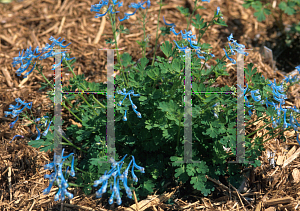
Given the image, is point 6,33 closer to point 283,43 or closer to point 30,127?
point 30,127

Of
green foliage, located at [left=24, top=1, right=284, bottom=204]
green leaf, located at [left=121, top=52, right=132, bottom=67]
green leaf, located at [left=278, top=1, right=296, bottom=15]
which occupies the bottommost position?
green foliage, located at [left=24, top=1, right=284, bottom=204]

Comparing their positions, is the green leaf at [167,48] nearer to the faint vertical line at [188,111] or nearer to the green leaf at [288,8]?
the faint vertical line at [188,111]

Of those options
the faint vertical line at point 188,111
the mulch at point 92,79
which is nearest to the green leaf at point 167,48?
the faint vertical line at point 188,111

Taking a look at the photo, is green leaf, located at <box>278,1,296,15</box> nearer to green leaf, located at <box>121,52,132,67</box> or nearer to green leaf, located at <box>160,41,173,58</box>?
green leaf, located at <box>160,41,173,58</box>

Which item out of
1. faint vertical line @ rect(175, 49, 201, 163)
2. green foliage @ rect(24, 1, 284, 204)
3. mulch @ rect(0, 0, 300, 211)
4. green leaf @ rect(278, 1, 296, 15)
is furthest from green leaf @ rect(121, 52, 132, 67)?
green leaf @ rect(278, 1, 296, 15)

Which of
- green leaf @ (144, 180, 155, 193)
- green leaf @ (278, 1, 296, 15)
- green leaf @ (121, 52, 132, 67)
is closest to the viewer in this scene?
green leaf @ (144, 180, 155, 193)

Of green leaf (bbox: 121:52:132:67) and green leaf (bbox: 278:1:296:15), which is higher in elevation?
green leaf (bbox: 278:1:296:15)

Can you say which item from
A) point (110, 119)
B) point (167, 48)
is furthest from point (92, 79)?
point (167, 48)

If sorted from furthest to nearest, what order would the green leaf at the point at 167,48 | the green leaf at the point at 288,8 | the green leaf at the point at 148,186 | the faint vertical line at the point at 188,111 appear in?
the green leaf at the point at 288,8 < the green leaf at the point at 167,48 < the green leaf at the point at 148,186 < the faint vertical line at the point at 188,111

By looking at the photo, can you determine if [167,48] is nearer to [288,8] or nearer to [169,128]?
[169,128]

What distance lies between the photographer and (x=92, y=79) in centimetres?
486

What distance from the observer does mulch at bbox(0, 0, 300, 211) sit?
3545 millimetres

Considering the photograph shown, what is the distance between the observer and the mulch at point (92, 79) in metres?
3.54

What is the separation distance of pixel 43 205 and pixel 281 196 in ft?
9.50
